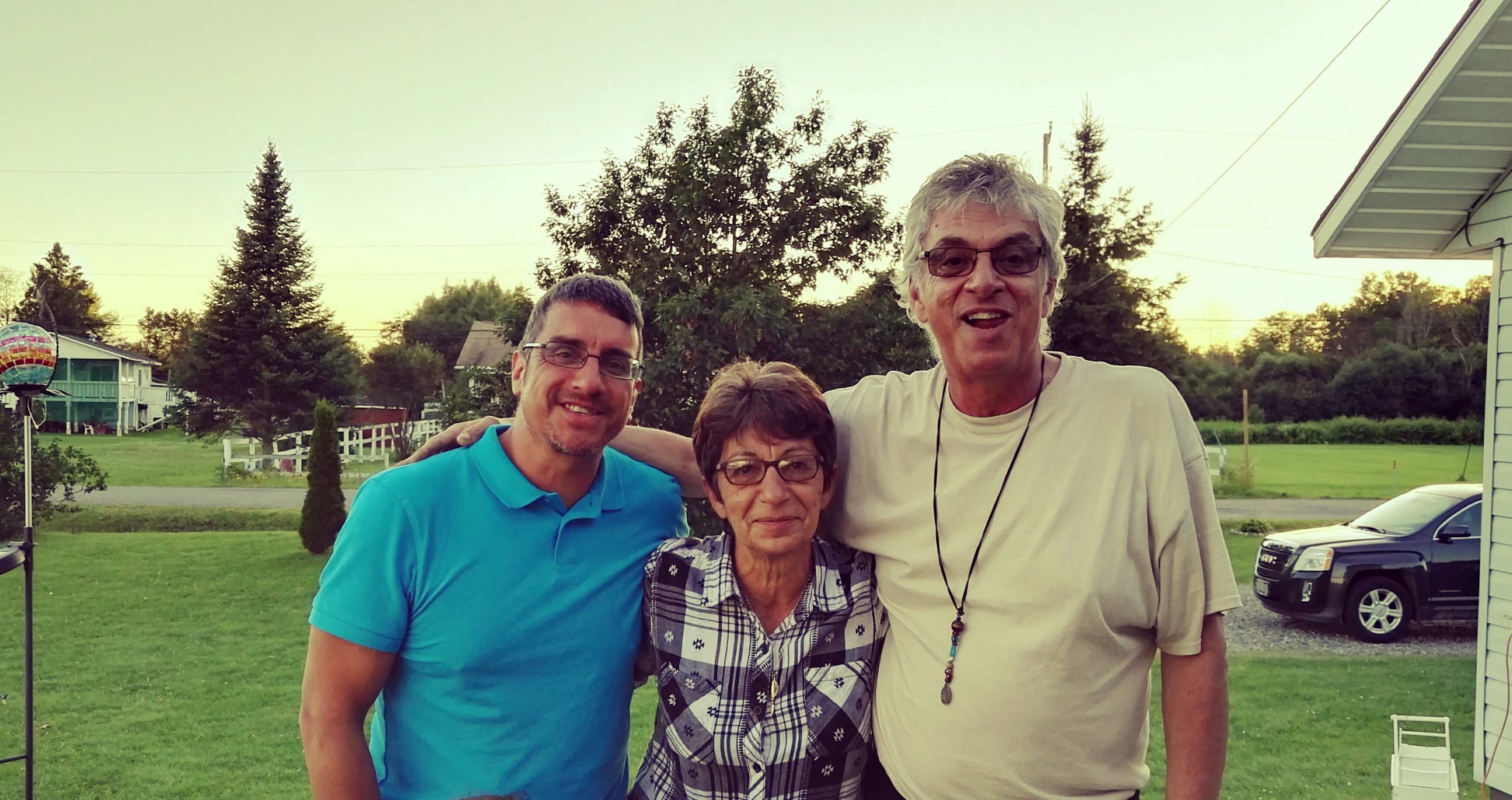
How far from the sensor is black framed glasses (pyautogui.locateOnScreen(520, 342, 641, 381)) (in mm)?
2137

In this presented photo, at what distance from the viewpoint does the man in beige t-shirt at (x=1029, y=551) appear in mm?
1724

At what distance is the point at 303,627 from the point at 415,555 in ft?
32.5

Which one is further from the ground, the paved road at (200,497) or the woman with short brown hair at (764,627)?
the woman with short brown hair at (764,627)

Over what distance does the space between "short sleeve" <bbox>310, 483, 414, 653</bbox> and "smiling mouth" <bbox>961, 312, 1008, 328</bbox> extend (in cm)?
127

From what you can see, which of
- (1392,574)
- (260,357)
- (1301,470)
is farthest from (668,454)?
(260,357)

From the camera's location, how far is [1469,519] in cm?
966

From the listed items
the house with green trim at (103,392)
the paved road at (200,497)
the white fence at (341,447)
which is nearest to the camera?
the paved road at (200,497)

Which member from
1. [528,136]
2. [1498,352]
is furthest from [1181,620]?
[528,136]

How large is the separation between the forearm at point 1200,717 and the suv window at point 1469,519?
33.4ft

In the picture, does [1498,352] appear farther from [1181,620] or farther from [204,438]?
[204,438]

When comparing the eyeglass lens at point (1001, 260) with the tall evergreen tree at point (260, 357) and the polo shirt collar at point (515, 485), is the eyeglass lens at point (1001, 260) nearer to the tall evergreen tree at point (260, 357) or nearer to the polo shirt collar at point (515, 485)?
the polo shirt collar at point (515, 485)

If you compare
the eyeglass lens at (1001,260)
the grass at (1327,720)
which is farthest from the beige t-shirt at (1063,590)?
the grass at (1327,720)

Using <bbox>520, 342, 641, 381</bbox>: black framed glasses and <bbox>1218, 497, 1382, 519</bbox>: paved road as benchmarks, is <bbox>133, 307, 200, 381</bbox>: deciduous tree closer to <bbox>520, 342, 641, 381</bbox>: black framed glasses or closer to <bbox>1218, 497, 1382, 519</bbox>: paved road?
<bbox>1218, 497, 1382, 519</bbox>: paved road

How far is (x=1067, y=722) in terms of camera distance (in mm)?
1726
